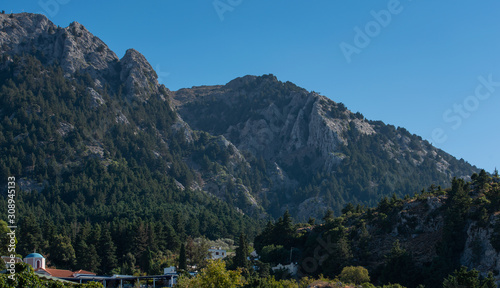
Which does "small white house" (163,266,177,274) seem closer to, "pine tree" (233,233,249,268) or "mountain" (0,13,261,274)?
"mountain" (0,13,261,274)

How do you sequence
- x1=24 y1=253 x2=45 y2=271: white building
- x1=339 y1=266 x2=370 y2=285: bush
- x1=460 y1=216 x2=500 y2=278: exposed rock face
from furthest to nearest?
x1=24 y1=253 x2=45 y2=271: white building
x1=339 y1=266 x2=370 y2=285: bush
x1=460 y1=216 x2=500 y2=278: exposed rock face

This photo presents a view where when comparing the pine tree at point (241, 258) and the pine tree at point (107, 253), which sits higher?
the pine tree at point (107, 253)

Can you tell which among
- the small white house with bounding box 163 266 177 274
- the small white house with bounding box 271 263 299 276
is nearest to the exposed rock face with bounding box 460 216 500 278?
the small white house with bounding box 271 263 299 276

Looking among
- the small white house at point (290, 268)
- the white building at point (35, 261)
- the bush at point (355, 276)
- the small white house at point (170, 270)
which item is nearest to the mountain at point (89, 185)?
the small white house at point (170, 270)

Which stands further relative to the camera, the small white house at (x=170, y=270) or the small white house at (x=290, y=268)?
the small white house at (x=170, y=270)

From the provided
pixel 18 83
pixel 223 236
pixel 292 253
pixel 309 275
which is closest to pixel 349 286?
pixel 309 275

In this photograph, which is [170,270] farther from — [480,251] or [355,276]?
[480,251]

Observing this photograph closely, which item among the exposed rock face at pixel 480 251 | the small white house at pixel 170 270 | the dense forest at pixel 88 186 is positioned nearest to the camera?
the exposed rock face at pixel 480 251

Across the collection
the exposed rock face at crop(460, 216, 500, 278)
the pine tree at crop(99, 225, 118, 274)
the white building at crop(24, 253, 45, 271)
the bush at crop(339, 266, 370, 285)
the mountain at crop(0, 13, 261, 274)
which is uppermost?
the mountain at crop(0, 13, 261, 274)

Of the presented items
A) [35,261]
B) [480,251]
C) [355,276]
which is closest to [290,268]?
[355,276]

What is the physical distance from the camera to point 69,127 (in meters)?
178

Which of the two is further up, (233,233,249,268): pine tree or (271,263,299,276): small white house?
(233,233,249,268): pine tree

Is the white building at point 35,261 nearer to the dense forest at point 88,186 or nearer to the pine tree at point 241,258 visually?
the dense forest at point 88,186

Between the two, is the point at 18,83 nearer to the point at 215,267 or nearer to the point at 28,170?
the point at 28,170
